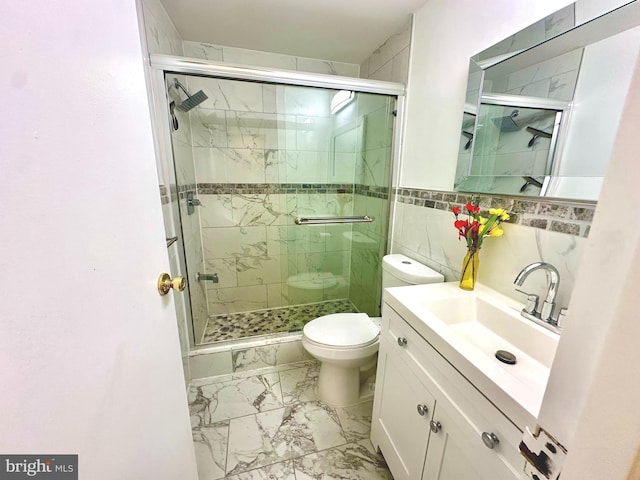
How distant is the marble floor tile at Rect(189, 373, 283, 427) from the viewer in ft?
4.77

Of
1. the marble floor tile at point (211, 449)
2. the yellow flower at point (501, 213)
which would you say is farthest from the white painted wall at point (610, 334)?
the marble floor tile at point (211, 449)

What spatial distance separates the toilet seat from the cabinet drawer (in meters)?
0.37

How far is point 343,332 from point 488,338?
73 centimetres

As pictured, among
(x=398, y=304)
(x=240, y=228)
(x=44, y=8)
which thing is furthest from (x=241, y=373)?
(x=44, y=8)

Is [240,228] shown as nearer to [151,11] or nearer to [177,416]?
[151,11]

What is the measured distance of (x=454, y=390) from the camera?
0.71 metres

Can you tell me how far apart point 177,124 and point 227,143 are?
0.50m

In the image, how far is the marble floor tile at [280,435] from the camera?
1.23 metres

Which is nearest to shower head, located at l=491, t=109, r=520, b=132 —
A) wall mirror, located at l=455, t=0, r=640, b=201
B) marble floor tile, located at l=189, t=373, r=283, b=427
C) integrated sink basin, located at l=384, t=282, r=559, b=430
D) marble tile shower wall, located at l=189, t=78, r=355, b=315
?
wall mirror, located at l=455, t=0, r=640, b=201

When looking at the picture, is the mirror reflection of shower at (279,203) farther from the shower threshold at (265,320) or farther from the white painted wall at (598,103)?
the white painted wall at (598,103)

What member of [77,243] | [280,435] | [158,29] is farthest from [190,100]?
[280,435]
